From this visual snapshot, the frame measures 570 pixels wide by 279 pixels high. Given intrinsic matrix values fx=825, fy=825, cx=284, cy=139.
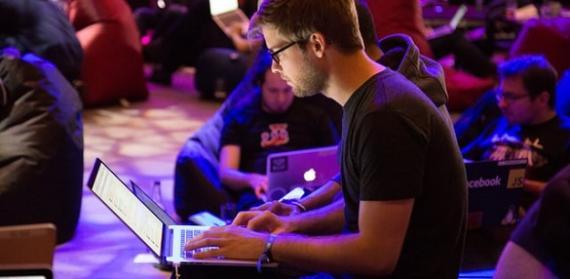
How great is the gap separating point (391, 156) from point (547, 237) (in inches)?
15.2

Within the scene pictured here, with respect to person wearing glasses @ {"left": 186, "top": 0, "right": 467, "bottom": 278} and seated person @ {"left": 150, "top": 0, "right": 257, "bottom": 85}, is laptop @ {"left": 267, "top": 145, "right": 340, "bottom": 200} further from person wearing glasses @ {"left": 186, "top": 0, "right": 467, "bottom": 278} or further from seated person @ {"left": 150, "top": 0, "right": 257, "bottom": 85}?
seated person @ {"left": 150, "top": 0, "right": 257, "bottom": 85}

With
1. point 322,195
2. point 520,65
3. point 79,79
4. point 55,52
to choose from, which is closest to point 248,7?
point 79,79

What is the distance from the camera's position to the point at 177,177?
3.99m

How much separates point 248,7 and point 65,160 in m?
4.12

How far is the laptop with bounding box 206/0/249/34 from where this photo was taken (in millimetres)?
6566

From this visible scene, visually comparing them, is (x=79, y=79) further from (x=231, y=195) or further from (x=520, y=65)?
(x=520, y=65)

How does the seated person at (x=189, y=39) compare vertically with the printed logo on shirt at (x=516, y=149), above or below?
below

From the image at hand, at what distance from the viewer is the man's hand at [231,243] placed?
1789 millimetres

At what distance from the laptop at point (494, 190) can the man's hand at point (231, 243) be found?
1.17 meters

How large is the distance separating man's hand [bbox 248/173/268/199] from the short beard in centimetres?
174

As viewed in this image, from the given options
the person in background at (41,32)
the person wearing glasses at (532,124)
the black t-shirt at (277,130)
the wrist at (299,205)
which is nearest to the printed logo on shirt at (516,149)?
the person wearing glasses at (532,124)

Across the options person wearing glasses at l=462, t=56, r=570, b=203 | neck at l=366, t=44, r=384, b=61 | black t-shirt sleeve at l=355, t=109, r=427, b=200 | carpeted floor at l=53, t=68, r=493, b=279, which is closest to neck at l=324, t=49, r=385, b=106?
black t-shirt sleeve at l=355, t=109, r=427, b=200

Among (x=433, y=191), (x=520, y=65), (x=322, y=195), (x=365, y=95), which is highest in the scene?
(x=365, y=95)

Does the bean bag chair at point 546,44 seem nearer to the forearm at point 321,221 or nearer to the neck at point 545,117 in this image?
the neck at point 545,117
